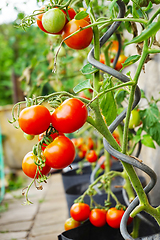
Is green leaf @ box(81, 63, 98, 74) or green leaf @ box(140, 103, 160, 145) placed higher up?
green leaf @ box(81, 63, 98, 74)

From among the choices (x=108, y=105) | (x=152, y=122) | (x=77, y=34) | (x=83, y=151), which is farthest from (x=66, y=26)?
(x=83, y=151)

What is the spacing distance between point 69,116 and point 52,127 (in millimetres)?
56

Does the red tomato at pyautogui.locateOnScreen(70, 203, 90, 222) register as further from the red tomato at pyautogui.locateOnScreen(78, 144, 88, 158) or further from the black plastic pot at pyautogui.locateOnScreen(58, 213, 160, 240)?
the red tomato at pyautogui.locateOnScreen(78, 144, 88, 158)

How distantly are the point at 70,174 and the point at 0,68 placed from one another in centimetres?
315

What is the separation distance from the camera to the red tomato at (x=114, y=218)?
1.85 ft

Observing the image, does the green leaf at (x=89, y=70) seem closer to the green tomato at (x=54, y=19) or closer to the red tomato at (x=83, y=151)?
the green tomato at (x=54, y=19)

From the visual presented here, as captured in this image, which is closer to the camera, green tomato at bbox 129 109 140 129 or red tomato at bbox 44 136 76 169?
red tomato at bbox 44 136 76 169

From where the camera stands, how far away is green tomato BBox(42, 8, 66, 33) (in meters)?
0.35

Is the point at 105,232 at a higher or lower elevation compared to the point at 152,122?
lower

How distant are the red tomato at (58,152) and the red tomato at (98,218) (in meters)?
0.28

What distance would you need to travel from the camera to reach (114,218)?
1.86ft

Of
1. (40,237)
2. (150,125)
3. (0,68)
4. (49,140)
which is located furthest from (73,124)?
(0,68)

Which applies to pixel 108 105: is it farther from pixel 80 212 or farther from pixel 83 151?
pixel 83 151

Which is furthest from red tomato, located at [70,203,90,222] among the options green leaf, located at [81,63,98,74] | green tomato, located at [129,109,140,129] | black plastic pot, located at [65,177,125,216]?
green leaf, located at [81,63,98,74]
